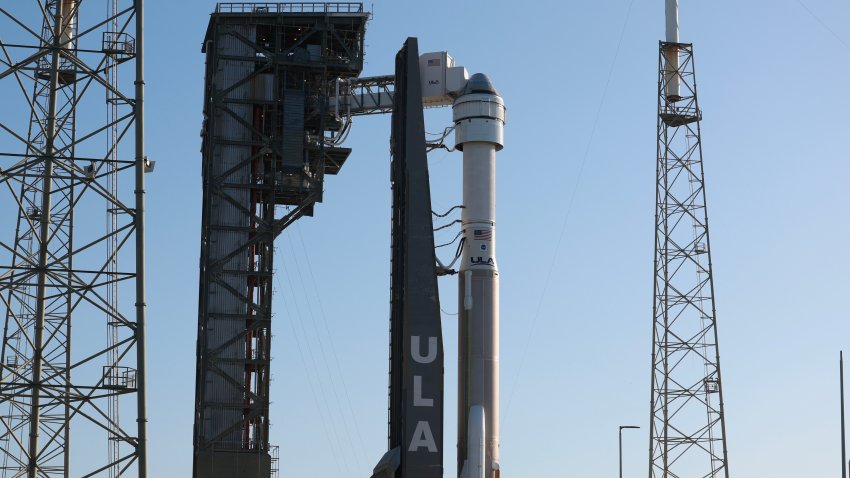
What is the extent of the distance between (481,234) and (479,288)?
1.71 metres

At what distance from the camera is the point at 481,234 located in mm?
45656

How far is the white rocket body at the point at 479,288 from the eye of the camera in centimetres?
4406

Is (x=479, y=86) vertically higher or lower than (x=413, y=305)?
higher

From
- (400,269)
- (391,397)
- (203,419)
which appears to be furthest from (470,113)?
(203,419)

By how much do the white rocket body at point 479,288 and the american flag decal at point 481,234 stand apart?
30 millimetres

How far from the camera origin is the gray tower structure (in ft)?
195

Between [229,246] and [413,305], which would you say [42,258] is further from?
[229,246]

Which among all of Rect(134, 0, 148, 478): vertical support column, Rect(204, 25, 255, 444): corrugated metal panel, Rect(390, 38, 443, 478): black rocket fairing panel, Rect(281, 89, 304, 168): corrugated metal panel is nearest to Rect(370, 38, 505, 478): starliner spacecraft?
Rect(390, 38, 443, 478): black rocket fairing panel

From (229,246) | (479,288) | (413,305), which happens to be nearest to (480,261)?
(479,288)

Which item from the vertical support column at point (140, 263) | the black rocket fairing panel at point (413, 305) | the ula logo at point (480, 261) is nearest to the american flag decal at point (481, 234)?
the ula logo at point (480, 261)

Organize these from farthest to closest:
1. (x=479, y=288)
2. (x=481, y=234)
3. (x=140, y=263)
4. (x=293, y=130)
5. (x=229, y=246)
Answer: (x=229, y=246) → (x=293, y=130) → (x=481, y=234) → (x=479, y=288) → (x=140, y=263)

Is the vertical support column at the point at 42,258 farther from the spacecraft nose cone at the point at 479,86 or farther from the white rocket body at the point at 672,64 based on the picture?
the white rocket body at the point at 672,64

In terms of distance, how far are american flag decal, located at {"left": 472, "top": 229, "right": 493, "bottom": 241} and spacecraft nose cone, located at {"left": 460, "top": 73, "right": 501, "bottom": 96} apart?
4645 millimetres

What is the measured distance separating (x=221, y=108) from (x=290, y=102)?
3048 mm
